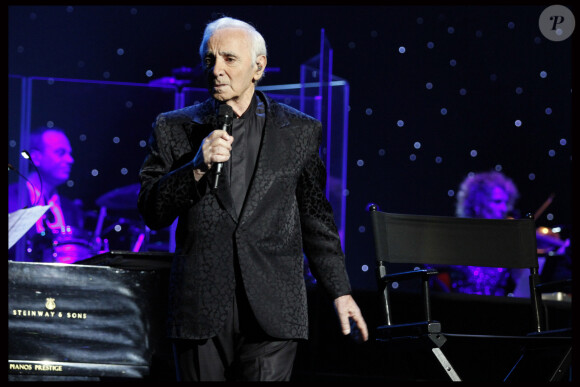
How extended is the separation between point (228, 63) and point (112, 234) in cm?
213

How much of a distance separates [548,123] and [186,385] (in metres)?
5.04

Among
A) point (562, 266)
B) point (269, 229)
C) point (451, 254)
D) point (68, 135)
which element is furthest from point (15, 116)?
point (562, 266)

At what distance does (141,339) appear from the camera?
274cm

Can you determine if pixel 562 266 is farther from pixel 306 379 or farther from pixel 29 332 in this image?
pixel 29 332

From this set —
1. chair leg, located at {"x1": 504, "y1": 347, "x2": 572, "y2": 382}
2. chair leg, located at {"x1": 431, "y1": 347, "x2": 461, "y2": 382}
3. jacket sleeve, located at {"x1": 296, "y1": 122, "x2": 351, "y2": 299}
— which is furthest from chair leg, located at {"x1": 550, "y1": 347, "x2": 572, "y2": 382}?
jacket sleeve, located at {"x1": 296, "y1": 122, "x2": 351, "y2": 299}

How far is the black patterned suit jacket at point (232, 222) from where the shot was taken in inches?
76.1

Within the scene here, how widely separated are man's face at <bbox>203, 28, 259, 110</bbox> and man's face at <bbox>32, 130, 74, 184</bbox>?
241 cm

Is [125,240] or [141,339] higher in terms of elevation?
[125,240]

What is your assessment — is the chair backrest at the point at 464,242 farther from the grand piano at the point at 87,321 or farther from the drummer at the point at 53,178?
the drummer at the point at 53,178

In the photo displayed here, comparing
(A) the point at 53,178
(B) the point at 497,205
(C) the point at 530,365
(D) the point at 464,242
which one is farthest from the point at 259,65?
(B) the point at 497,205

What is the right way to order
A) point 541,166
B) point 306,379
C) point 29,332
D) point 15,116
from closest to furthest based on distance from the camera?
1. point 29,332
2. point 306,379
3. point 15,116
4. point 541,166

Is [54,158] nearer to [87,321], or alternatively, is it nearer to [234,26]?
[87,321]

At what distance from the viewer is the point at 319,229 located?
219cm

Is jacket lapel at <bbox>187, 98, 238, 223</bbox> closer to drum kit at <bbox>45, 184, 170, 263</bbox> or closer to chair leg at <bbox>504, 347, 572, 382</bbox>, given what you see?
chair leg at <bbox>504, 347, 572, 382</bbox>
